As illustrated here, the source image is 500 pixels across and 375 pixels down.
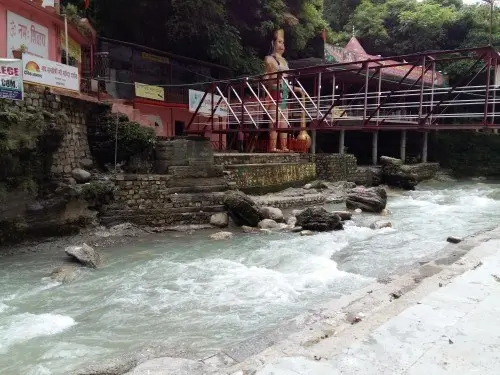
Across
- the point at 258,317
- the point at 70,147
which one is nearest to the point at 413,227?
the point at 258,317

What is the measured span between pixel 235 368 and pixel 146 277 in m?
4.77

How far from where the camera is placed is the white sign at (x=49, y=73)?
10.7m

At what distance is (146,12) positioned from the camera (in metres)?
21.2

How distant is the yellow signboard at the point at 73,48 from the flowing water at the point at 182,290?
9458 millimetres

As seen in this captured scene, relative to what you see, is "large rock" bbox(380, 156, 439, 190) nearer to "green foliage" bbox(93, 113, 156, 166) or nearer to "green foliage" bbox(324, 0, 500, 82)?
"green foliage" bbox(324, 0, 500, 82)

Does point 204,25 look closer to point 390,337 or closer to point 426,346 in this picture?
point 390,337

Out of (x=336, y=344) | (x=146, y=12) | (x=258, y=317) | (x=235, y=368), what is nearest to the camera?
(x=235, y=368)

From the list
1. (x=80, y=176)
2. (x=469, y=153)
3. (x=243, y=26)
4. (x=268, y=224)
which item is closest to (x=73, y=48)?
(x=80, y=176)

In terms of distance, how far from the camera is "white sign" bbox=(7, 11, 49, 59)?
44.9 ft

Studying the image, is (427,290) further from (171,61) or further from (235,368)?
(171,61)

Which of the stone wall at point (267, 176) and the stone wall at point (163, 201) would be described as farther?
the stone wall at point (267, 176)

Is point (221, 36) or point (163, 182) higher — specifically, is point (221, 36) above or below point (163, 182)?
above

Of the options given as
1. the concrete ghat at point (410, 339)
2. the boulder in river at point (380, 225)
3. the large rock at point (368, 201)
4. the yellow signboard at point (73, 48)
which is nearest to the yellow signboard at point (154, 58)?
the yellow signboard at point (73, 48)

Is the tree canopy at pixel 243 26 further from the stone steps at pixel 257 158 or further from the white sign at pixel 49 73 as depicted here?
the white sign at pixel 49 73
